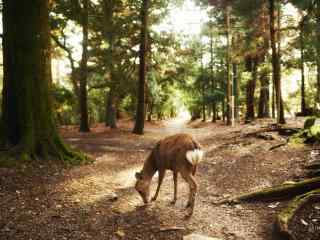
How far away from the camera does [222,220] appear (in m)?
5.81

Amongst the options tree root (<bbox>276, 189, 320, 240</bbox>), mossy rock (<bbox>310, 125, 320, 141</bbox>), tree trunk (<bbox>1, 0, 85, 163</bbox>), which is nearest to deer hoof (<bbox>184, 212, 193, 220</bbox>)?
tree root (<bbox>276, 189, 320, 240</bbox>)

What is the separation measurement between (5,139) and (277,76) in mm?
12832

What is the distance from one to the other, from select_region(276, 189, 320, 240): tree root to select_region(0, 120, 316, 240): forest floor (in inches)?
8.0

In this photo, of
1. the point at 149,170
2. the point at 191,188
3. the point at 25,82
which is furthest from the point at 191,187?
the point at 25,82

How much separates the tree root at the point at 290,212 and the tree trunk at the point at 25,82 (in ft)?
19.5

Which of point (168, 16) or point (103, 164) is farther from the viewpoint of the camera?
point (168, 16)

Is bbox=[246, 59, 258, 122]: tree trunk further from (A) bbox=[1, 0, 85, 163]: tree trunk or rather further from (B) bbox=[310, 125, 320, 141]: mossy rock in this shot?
(A) bbox=[1, 0, 85, 163]: tree trunk

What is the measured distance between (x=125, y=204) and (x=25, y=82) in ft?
14.9

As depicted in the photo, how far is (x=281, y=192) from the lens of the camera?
657 centimetres

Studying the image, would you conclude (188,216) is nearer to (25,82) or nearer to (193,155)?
(193,155)

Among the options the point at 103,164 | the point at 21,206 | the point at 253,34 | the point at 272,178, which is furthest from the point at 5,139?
the point at 253,34

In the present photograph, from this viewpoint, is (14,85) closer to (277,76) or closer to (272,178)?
(272,178)

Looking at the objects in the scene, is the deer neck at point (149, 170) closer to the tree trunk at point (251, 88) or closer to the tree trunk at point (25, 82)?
the tree trunk at point (25, 82)

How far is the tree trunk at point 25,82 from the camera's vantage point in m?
8.77
